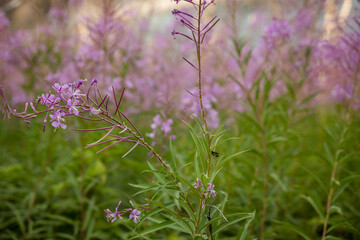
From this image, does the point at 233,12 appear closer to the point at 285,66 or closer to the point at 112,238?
the point at 285,66

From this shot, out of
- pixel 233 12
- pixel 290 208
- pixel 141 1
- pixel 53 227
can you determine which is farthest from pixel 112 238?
pixel 141 1

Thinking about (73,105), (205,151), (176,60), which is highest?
(176,60)

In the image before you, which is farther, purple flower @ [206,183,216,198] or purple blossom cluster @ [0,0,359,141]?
purple blossom cluster @ [0,0,359,141]

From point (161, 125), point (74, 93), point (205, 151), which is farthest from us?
point (161, 125)

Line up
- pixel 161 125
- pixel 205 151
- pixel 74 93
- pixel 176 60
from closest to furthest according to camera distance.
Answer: pixel 74 93 < pixel 205 151 < pixel 161 125 < pixel 176 60

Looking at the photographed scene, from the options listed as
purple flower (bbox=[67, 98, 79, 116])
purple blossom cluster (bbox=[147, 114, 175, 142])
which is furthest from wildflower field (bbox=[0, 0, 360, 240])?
purple flower (bbox=[67, 98, 79, 116])

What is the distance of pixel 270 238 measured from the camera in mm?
2461

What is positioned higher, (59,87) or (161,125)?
(59,87)

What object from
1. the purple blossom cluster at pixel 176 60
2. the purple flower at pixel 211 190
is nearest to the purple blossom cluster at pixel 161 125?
the purple blossom cluster at pixel 176 60

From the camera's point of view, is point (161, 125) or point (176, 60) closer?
point (161, 125)

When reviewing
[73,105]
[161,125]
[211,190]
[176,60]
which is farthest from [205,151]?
[176,60]

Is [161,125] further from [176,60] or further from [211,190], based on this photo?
[211,190]

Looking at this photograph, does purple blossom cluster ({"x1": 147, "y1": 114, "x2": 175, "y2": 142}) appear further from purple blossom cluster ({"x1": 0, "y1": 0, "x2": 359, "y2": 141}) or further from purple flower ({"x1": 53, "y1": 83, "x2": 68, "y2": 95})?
purple flower ({"x1": 53, "y1": 83, "x2": 68, "y2": 95})

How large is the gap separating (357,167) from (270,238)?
51.7 inches
